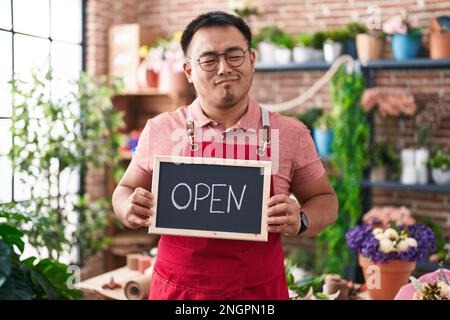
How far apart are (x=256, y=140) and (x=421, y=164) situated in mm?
3013

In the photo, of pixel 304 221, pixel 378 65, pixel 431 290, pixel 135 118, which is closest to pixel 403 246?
pixel 431 290

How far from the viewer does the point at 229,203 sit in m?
1.65

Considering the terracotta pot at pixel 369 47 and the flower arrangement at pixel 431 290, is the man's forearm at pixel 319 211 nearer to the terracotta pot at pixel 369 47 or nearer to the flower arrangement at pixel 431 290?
the flower arrangement at pixel 431 290

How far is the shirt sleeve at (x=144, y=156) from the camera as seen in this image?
1.79m

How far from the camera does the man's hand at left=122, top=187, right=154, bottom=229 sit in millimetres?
1623

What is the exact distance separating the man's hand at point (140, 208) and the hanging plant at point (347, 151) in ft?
9.87

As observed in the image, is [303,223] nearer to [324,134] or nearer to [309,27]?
[324,134]

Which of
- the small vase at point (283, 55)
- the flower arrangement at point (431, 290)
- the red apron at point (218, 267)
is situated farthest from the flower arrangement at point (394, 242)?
the small vase at point (283, 55)

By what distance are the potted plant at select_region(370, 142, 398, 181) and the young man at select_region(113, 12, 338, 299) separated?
2.83m

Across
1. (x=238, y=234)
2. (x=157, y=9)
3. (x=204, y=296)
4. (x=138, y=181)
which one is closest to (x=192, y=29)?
(x=138, y=181)

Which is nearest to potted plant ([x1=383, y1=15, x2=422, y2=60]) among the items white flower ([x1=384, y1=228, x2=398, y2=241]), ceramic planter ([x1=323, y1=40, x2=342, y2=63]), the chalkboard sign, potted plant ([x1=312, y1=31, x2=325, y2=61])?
ceramic planter ([x1=323, y1=40, x2=342, y2=63])

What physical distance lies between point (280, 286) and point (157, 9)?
438 centimetres

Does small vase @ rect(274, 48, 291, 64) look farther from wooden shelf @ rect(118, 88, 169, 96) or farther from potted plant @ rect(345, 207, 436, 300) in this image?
potted plant @ rect(345, 207, 436, 300)

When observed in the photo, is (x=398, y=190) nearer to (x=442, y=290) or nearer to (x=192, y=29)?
(x=442, y=290)
